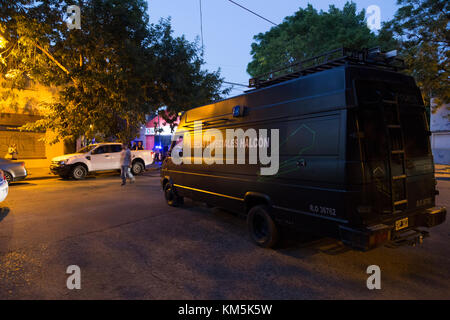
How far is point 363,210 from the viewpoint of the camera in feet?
11.2

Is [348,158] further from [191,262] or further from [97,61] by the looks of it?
[97,61]

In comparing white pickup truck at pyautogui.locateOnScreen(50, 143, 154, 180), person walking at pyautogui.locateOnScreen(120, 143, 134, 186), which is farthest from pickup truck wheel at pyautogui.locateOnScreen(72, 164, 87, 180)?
person walking at pyautogui.locateOnScreen(120, 143, 134, 186)

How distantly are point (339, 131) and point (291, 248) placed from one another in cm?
220

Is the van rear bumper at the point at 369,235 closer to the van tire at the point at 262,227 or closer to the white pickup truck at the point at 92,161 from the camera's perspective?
the van tire at the point at 262,227

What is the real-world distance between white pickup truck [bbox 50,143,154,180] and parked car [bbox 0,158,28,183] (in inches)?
71.8

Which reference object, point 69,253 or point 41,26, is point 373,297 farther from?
point 41,26

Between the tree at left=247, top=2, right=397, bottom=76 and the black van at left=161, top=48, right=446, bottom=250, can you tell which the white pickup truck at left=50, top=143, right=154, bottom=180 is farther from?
the tree at left=247, top=2, right=397, bottom=76

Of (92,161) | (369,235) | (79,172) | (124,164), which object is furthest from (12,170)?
(369,235)

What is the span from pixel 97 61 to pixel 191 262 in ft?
45.0

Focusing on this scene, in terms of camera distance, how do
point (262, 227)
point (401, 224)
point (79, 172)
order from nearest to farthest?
point (401, 224), point (262, 227), point (79, 172)

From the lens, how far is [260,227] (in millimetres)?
4934

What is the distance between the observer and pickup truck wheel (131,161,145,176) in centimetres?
1656

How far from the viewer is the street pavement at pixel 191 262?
331cm
